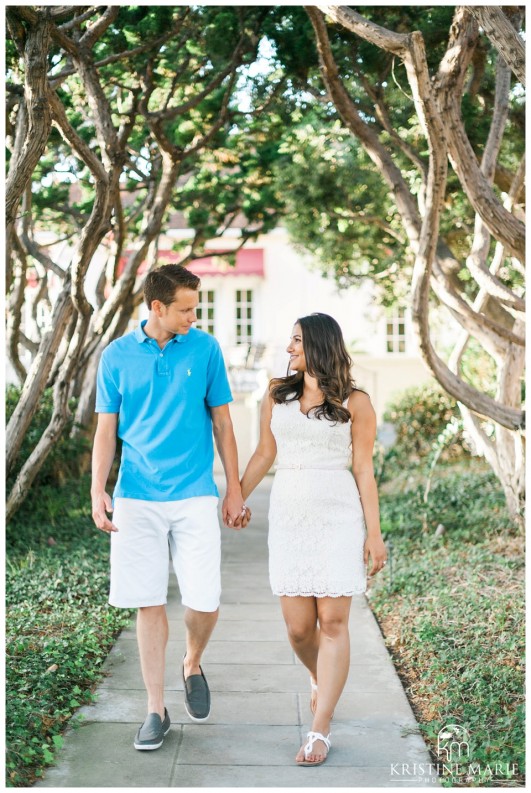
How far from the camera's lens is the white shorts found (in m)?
4.14

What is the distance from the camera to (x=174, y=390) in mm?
4176

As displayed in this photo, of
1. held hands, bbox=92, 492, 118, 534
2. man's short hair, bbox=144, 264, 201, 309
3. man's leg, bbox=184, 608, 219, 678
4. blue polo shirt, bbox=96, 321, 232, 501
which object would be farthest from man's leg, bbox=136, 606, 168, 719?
man's short hair, bbox=144, 264, 201, 309

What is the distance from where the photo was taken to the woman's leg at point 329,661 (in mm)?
3957

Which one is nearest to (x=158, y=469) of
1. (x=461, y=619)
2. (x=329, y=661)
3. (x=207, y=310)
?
(x=329, y=661)

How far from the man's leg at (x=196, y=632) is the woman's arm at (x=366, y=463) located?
0.82 metres

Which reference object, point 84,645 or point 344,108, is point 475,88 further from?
point 84,645

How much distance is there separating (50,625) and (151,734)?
179 centimetres

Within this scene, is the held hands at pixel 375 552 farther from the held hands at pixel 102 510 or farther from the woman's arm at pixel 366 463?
the held hands at pixel 102 510

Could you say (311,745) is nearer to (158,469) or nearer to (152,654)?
(152,654)

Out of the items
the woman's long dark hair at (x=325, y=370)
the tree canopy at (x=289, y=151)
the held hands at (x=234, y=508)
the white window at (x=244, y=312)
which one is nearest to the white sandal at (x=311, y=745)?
the held hands at (x=234, y=508)

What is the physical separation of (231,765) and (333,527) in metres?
1.10

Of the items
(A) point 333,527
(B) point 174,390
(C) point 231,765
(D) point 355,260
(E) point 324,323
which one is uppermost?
(D) point 355,260

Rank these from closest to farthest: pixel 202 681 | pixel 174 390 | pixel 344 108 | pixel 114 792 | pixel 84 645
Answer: pixel 114 792 → pixel 174 390 → pixel 202 681 → pixel 84 645 → pixel 344 108

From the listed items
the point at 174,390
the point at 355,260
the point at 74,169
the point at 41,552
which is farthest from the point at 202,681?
the point at 355,260
